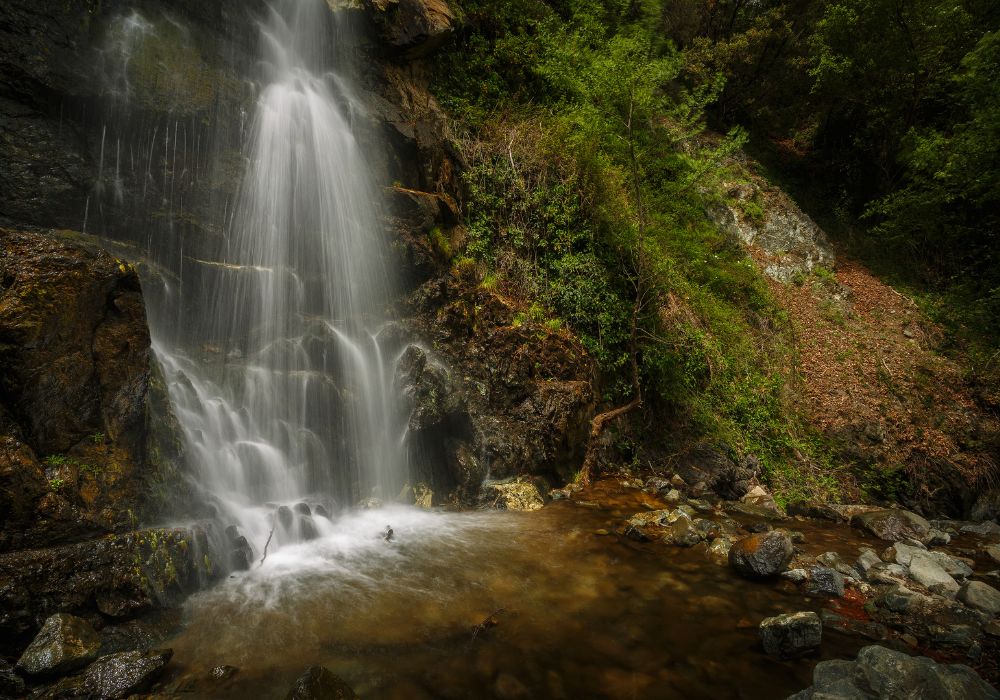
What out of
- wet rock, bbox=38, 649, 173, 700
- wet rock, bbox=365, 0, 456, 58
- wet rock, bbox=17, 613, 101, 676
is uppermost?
wet rock, bbox=365, 0, 456, 58

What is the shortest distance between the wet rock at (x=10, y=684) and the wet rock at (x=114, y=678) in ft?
0.57

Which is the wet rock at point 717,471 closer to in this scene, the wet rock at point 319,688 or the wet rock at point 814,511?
the wet rock at point 814,511

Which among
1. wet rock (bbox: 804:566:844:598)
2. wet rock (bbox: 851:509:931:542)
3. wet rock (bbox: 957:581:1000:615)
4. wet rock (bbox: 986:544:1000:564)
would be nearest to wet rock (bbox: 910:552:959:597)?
wet rock (bbox: 957:581:1000:615)

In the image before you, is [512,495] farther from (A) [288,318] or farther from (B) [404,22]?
(B) [404,22]

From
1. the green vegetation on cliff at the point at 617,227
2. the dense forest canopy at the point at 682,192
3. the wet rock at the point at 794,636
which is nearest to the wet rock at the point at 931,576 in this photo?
the wet rock at the point at 794,636

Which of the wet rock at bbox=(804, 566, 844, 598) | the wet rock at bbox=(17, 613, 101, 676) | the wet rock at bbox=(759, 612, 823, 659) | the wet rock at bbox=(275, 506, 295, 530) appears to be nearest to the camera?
the wet rock at bbox=(17, 613, 101, 676)

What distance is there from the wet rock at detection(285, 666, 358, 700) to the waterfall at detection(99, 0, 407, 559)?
9.40ft

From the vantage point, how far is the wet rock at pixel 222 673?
3510 millimetres

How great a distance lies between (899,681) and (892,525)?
6.05m

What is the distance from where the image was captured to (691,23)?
741 inches

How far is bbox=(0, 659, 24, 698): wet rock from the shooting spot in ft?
10.1

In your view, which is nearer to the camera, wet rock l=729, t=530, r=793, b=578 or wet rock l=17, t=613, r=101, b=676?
wet rock l=17, t=613, r=101, b=676

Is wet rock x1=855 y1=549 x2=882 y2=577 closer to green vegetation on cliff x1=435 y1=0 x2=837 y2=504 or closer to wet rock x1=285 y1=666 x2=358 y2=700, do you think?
green vegetation on cliff x1=435 y1=0 x2=837 y2=504

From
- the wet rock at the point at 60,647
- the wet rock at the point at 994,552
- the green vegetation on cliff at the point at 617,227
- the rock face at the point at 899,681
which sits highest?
the green vegetation on cliff at the point at 617,227
